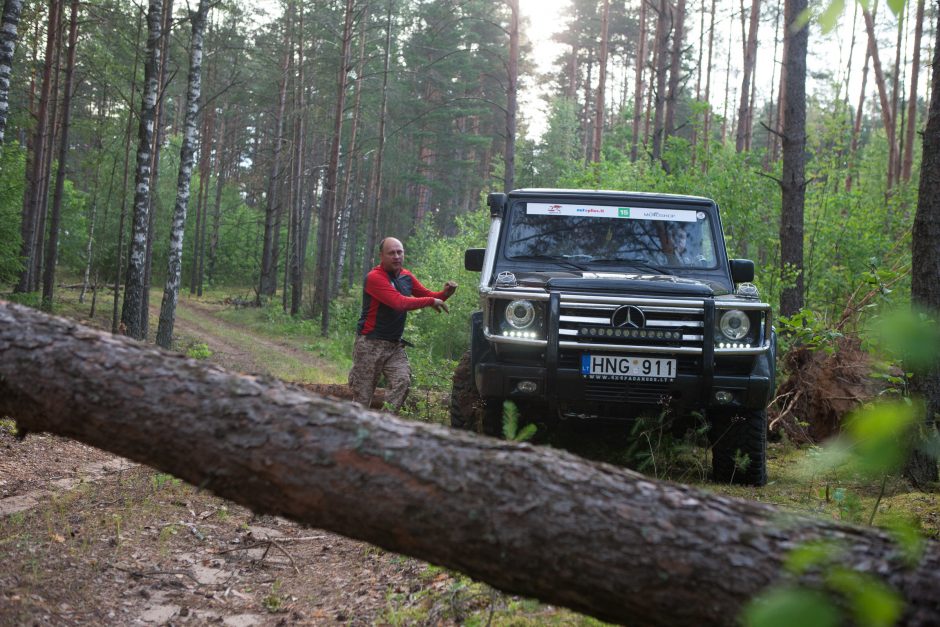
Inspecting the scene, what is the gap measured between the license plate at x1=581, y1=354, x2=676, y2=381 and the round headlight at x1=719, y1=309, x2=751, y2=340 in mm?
468

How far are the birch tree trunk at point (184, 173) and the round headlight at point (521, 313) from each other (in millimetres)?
11413

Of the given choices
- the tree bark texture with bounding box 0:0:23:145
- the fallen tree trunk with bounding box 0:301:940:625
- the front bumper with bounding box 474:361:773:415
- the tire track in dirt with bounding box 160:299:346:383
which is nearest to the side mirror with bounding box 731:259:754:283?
the front bumper with bounding box 474:361:773:415

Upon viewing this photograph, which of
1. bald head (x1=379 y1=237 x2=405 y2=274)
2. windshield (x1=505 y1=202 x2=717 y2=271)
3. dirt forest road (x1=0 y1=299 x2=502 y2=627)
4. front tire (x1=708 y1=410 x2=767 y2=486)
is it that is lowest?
dirt forest road (x1=0 y1=299 x2=502 y2=627)

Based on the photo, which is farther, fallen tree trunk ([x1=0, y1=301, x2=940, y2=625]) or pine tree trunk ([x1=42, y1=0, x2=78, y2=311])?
pine tree trunk ([x1=42, y1=0, x2=78, y2=311])

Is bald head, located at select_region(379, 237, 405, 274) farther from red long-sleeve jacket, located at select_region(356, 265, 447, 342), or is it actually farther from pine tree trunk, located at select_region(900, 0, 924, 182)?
pine tree trunk, located at select_region(900, 0, 924, 182)

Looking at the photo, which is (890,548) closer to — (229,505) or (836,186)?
(229,505)

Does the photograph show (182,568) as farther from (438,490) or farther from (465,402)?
(465,402)

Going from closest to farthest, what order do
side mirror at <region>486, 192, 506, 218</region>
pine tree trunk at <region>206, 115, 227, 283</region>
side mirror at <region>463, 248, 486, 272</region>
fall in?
1. side mirror at <region>486, 192, 506, 218</region>
2. side mirror at <region>463, 248, 486, 272</region>
3. pine tree trunk at <region>206, 115, 227, 283</region>

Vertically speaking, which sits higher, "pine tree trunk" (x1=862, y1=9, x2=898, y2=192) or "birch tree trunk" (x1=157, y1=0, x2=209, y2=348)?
"pine tree trunk" (x1=862, y1=9, x2=898, y2=192)

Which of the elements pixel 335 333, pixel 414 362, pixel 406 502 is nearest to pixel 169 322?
pixel 414 362

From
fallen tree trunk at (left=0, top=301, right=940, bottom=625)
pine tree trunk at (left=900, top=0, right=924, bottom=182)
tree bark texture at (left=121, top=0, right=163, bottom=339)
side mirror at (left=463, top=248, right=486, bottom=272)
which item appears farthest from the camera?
pine tree trunk at (left=900, top=0, right=924, bottom=182)

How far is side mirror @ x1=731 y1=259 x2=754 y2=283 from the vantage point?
6582 millimetres

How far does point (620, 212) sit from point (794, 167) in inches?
167

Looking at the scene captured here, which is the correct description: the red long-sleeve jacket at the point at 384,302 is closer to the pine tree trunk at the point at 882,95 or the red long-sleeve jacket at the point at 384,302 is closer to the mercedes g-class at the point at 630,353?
the mercedes g-class at the point at 630,353
